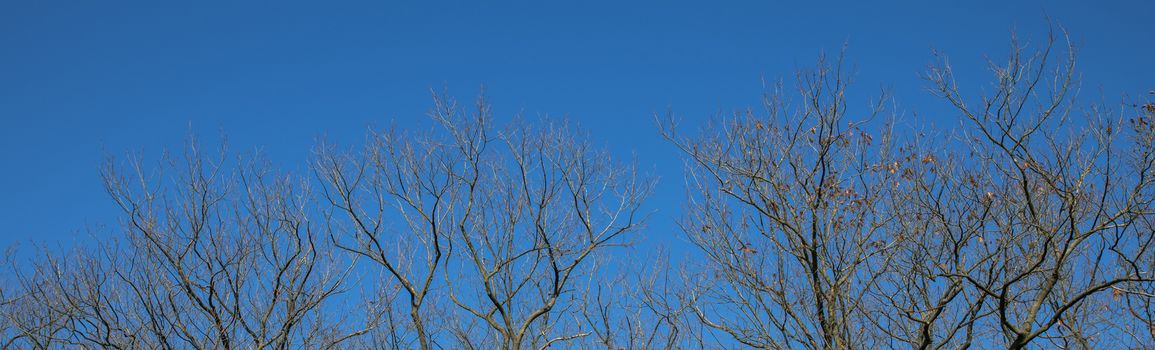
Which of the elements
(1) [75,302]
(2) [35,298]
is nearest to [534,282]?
(1) [75,302]

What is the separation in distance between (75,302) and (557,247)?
499 cm

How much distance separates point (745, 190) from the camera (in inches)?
354

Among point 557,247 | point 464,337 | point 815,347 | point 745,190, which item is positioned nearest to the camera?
point 815,347

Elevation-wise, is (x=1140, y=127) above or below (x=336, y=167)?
below

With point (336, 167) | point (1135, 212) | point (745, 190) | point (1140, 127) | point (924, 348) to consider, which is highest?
point (336, 167)

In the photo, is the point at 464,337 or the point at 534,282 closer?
the point at 534,282

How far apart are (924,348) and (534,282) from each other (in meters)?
3.69

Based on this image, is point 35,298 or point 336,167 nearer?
point 336,167

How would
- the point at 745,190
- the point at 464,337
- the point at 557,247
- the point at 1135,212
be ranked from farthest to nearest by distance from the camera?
the point at 464,337 → the point at 557,247 → the point at 745,190 → the point at 1135,212

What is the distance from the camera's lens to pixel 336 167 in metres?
9.79

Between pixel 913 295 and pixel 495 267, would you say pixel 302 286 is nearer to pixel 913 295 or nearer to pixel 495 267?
pixel 495 267

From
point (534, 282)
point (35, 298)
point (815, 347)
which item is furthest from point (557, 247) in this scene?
point (35, 298)

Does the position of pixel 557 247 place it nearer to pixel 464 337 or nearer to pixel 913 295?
pixel 464 337

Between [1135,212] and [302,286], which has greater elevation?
[302,286]
